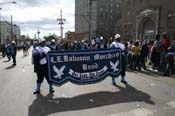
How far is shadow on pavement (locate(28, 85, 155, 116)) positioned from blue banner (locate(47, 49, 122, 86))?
0.70 meters

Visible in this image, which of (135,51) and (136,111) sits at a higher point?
(135,51)

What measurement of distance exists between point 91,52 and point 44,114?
3.71m

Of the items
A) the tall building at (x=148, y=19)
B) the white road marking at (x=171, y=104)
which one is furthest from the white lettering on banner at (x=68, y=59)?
the tall building at (x=148, y=19)

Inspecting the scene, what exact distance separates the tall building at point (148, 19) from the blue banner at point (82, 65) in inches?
1552

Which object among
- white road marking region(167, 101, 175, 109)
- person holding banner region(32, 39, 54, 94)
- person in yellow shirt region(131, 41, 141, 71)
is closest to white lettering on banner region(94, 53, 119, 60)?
person holding banner region(32, 39, 54, 94)

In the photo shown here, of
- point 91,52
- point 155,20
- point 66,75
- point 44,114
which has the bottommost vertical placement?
point 44,114

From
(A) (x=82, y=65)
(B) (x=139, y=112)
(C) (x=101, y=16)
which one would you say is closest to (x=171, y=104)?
(B) (x=139, y=112)

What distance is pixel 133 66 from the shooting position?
1866 centimetres

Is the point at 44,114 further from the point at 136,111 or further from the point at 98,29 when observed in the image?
A: the point at 98,29

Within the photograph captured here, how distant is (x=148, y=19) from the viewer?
59094mm

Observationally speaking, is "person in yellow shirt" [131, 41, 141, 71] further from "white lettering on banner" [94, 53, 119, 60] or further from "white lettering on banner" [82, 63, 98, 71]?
"white lettering on banner" [82, 63, 98, 71]

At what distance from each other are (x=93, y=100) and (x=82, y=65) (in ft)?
5.86

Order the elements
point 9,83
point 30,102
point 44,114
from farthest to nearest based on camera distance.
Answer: point 9,83
point 30,102
point 44,114

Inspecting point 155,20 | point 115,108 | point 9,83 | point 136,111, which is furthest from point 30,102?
point 155,20
